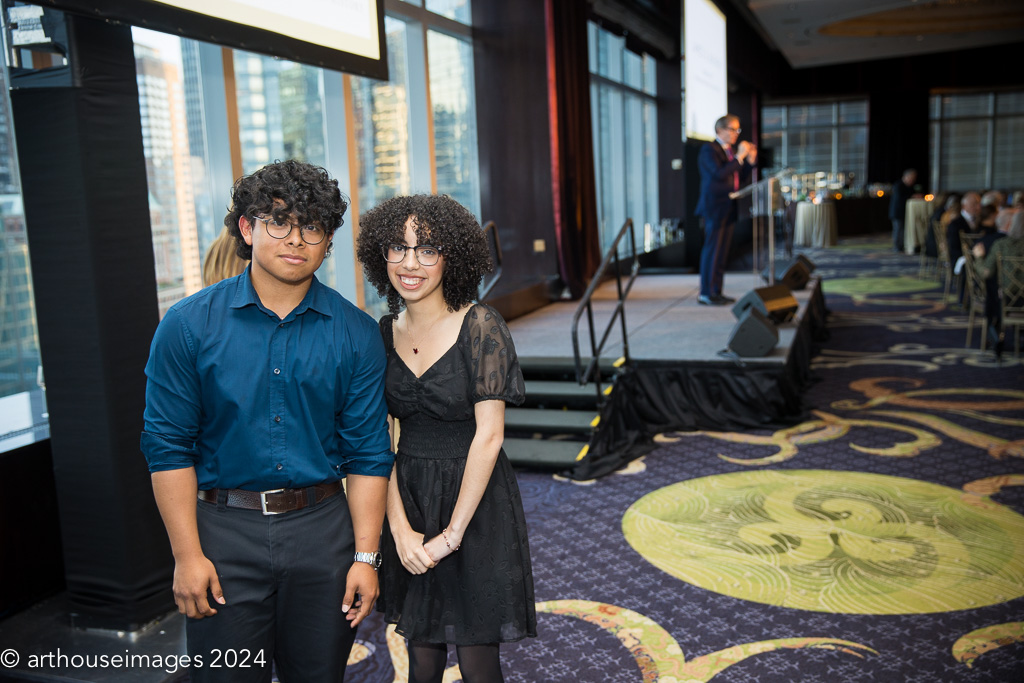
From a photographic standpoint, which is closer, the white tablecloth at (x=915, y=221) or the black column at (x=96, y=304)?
the black column at (x=96, y=304)

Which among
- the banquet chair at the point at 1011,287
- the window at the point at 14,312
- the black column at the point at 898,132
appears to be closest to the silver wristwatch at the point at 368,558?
the window at the point at 14,312

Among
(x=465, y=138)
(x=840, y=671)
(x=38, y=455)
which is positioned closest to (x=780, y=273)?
(x=465, y=138)

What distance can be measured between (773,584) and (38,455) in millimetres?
2659

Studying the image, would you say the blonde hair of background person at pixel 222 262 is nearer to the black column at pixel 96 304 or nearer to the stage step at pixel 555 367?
→ the black column at pixel 96 304

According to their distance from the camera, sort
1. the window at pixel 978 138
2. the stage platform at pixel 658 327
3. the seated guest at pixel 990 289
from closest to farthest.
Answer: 1. the stage platform at pixel 658 327
2. the seated guest at pixel 990 289
3. the window at pixel 978 138

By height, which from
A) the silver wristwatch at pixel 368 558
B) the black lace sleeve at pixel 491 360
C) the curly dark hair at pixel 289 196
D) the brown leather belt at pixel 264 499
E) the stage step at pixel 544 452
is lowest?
the stage step at pixel 544 452

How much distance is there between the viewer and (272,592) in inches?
63.2

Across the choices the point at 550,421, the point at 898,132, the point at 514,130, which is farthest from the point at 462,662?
the point at 898,132

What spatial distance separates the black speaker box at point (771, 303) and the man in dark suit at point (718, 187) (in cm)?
95

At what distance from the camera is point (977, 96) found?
19.3 metres

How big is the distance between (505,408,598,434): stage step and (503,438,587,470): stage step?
0.07 m

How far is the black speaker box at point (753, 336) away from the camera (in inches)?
207

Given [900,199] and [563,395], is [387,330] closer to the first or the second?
[563,395]

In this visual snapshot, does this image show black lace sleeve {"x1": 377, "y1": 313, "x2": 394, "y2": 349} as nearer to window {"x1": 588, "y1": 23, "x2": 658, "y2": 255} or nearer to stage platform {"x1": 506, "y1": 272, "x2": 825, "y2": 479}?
stage platform {"x1": 506, "y1": 272, "x2": 825, "y2": 479}
